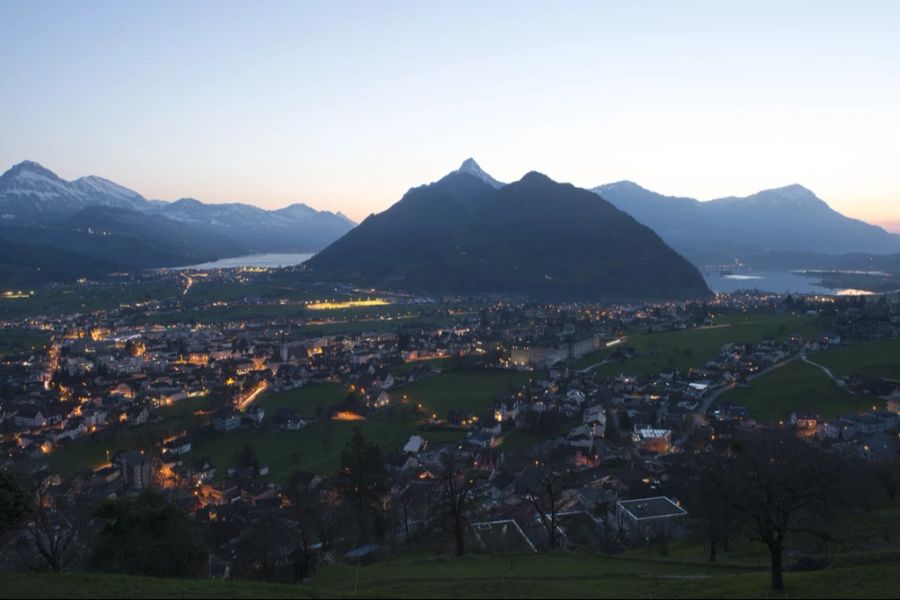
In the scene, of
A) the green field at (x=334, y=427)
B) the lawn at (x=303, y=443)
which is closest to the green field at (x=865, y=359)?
the green field at (x=334, y=427)

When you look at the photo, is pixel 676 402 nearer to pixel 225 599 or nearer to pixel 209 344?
pixel 225 599

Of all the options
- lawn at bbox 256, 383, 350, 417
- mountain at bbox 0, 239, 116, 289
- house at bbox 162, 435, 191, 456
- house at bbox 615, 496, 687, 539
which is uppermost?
mountain at bbox 0, 239, 116, 289

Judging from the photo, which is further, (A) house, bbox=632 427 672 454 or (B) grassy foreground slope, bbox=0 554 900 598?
(A) house, bbox=632 427 672 454

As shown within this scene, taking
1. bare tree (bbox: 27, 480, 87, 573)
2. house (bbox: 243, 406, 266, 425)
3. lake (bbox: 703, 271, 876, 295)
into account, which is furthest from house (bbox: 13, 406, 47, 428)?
lake (bbox: 703, 271, 876, 295)

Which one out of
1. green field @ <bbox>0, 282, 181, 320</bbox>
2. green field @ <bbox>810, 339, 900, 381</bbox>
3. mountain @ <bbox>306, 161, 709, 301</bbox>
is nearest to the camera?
green field @ <bbox>810, 339, 900, 381</bbox>

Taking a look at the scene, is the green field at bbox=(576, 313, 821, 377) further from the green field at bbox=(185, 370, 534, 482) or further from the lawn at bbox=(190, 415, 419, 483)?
the lawn at bbox=(190, 415, 419, 483)

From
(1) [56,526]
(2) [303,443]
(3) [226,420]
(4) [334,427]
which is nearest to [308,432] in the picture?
(4) [334,427]
